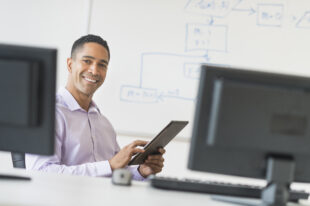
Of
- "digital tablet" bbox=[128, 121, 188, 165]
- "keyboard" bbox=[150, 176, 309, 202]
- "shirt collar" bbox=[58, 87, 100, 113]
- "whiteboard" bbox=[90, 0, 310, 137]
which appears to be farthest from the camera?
"whiteboard" bbox=[90, 0, 310, 137]

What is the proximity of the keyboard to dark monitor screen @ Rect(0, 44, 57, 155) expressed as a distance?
443 mm

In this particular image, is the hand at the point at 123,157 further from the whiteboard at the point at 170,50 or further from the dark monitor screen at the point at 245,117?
the whiteboard at the point at 170,50

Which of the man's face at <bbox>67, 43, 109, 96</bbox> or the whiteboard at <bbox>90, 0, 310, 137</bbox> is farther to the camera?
the whiteboard at <bbox>90, 0, 310, 137</bbox>

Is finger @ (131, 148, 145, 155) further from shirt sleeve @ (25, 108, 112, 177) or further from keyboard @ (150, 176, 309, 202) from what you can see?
keyboard @ (150, 176, 309, 202)

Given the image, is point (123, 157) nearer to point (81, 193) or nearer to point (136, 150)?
point (136, 150)

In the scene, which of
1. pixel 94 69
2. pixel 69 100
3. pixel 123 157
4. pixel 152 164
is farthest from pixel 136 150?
pixel 94 69

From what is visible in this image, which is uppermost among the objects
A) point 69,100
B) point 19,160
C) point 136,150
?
point 69,100

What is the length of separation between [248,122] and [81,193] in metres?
0.57

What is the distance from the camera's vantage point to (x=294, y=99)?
1212mm

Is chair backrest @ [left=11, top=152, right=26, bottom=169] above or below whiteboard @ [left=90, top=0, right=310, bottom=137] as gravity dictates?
below

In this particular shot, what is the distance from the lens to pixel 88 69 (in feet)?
7.66

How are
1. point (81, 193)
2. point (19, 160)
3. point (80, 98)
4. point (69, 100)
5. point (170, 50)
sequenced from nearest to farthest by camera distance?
point (81, 193)
point (19, 160)
point (69, 100)
point (80, 98)
point (170, 50)

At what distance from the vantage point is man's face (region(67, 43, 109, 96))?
2318 mm

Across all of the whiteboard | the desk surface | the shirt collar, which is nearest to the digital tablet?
the desk surface
